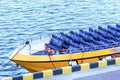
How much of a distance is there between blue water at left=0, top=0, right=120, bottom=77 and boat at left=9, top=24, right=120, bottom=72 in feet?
18.0

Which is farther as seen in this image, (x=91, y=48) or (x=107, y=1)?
(x=107, y=1)

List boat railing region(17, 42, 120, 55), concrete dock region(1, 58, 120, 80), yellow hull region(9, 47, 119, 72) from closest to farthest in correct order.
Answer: concrete dock region(1, 58, 120, 80)
yellow hull region(9, 47, 119, 72)
boat railing region(17, 42, 120, 55)

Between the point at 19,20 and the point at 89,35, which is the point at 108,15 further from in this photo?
the point at 89,35

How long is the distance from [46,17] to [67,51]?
18.5 m

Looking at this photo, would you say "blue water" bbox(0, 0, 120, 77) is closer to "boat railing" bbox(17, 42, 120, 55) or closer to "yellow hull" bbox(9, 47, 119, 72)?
"boat railing" bbox(17, 42, 120, 55)

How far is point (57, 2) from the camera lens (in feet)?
133

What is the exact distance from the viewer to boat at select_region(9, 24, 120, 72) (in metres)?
15.2

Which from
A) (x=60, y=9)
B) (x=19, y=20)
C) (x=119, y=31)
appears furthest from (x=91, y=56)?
(x=60, y=9)

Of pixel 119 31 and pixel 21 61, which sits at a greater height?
pixel 119 31

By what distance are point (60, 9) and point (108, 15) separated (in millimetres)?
5748

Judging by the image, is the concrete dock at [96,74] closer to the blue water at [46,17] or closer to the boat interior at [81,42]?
the boat interior at [81,42]

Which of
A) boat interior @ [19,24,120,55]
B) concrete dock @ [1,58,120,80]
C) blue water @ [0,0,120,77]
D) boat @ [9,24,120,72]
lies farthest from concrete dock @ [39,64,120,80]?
blue water @ [0,0,120,77]

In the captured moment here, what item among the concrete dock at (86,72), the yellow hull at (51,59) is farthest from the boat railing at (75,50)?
the concrete dock at (86,72)

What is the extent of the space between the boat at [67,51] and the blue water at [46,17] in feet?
18.0
